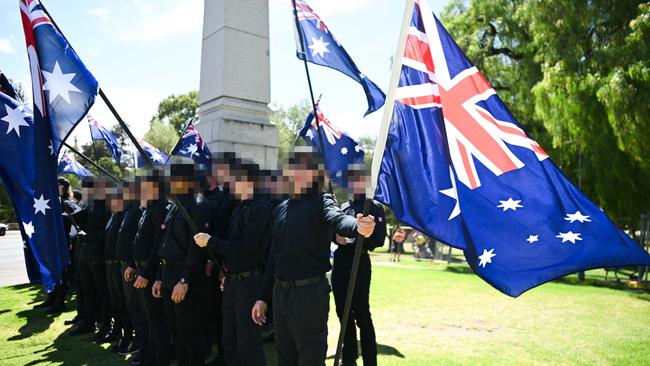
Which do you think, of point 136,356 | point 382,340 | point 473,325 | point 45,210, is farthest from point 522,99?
point 45,210

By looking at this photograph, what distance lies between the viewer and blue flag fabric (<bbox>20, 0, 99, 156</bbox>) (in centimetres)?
386

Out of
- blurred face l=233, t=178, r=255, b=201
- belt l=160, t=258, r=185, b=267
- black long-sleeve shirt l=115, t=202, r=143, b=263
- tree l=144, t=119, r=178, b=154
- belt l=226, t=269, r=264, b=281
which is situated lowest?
belt l=226, t=269, r=264, b=281

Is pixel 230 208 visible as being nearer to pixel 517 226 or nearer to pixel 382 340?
→ pixel 382 340

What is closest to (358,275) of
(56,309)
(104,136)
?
(56,309)

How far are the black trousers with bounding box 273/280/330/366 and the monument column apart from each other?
14.4 ft

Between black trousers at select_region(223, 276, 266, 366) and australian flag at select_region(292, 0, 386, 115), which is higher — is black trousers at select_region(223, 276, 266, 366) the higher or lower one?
the lower one

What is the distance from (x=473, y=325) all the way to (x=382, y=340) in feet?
6.35

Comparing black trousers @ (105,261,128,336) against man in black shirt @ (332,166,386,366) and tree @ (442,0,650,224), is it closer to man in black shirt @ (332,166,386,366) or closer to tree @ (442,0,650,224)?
man in black shirt @ (332,166,386,366)

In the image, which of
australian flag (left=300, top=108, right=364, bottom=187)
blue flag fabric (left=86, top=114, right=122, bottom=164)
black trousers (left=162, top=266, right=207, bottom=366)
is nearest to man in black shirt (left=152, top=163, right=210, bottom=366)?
black trousers (left=162, top=266, right=207, bottom=366)

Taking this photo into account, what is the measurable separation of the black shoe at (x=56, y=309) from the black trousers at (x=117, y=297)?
2869 millimetres

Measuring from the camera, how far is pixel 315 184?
12.4 feet

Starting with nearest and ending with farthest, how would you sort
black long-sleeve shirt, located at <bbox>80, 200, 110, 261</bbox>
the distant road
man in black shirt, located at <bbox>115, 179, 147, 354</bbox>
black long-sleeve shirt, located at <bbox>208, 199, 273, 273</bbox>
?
black long-sleeve shirt, located at <bbox>208, 199, 273, 273</bbox>
man in black shirt, located at <bbox>115, 179, 147, 354</bbox>
black long-sleeve shirt, located at <bbox>80, 200, 110, 261</bbox>
the distant road

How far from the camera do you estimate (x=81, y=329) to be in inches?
296

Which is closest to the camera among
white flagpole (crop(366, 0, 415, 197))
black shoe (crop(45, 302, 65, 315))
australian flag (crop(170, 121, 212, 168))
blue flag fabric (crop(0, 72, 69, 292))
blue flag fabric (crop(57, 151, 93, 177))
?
white flagpole (crop(366, 0, 415, 197))
